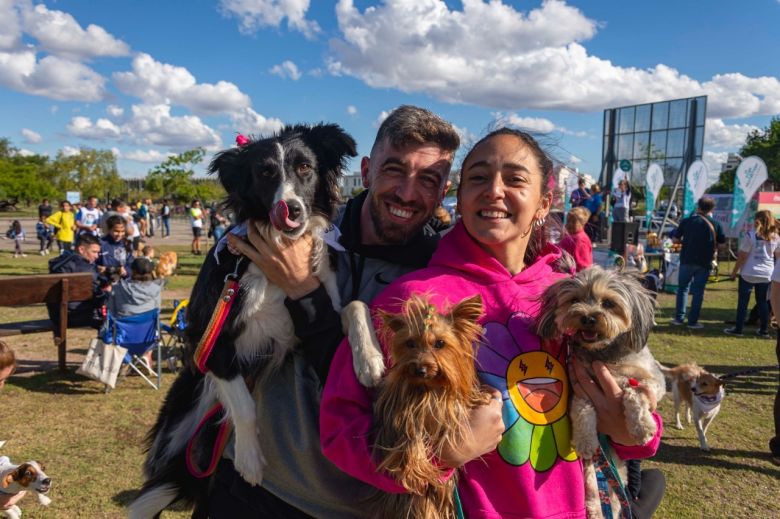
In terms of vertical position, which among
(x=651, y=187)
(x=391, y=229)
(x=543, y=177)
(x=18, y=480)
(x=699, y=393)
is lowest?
(x=18, y=480)

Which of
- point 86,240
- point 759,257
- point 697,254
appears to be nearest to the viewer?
point 86,240

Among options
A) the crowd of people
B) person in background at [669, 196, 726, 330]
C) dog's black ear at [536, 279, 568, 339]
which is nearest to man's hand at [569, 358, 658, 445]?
the crowd of people

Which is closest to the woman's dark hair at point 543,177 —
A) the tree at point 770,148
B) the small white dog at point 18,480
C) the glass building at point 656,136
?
the small white dog at point 18,480

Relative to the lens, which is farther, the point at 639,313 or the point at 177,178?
the point at 177,178

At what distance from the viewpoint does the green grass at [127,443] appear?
473 centimetres

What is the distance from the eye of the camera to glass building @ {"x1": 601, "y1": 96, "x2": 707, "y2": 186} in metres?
44.1

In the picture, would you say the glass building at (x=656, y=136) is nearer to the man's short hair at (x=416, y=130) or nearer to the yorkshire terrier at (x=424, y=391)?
the man's short hair at (x=416, y=130)

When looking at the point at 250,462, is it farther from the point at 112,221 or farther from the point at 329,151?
the point at 112,221

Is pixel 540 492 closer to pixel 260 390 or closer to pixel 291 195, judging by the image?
pixel 260 390

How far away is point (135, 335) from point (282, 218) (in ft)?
18.4

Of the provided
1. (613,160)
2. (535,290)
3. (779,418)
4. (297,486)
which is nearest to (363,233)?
(535,290)

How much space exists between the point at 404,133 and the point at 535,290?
2.89 ft

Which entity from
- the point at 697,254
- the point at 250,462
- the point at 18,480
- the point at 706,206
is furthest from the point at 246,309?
the point at 706,206

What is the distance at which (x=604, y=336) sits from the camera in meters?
2.08
